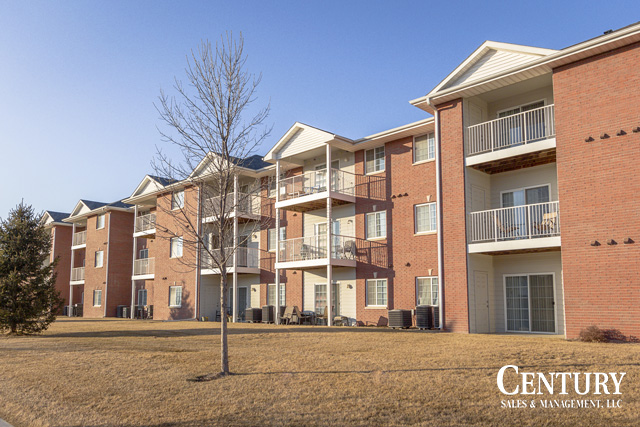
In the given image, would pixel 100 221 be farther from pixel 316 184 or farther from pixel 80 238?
pixel 316 184

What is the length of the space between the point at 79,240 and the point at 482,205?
37.9m

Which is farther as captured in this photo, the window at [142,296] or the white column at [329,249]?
the window at [142,296]

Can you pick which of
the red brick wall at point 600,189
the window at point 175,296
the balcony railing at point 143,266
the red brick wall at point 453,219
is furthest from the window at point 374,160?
the balcony railing at point 143,266

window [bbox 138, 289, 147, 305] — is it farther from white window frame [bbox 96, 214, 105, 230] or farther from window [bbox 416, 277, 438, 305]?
window [bbox 416, 277, 438, 305]

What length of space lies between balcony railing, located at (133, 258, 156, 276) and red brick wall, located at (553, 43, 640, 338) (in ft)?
92.6

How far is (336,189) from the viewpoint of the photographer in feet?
83.6

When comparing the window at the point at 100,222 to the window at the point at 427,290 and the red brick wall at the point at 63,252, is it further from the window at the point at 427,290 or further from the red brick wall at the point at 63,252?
the window at the point at 427,290

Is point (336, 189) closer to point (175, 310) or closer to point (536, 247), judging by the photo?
point (536, 247)

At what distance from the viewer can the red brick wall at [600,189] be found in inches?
582

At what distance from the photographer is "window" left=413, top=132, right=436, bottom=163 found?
21.9 m

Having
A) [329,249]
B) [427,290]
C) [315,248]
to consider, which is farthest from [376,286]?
[315,248]

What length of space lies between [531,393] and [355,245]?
16.6 m

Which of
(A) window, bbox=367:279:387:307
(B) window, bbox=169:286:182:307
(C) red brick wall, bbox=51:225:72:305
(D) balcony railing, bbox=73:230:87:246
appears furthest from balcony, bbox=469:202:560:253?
(C) red brick wall, bbox=51:225:72:305

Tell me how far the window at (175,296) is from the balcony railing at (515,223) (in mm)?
20602
